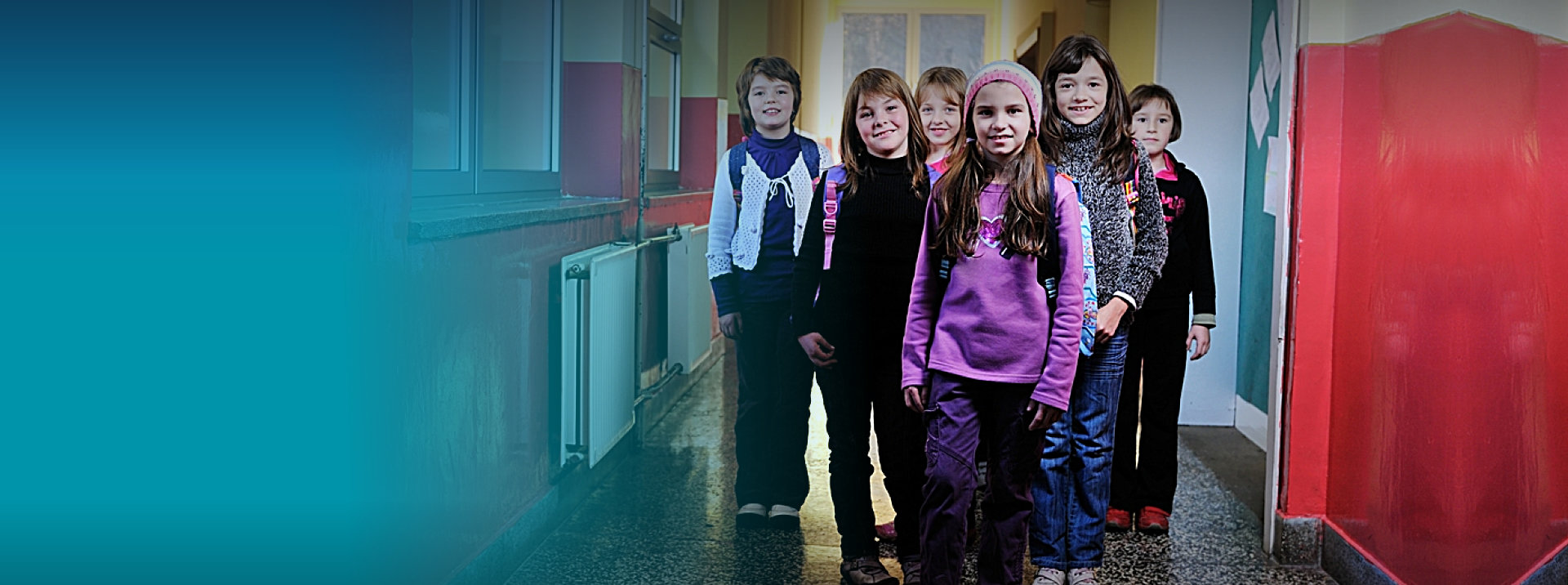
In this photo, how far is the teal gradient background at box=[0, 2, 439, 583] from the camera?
1.17 meters

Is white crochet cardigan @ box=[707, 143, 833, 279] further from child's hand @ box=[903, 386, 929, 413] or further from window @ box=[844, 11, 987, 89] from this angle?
child's hand @ box=[903, 386, 929, 413]

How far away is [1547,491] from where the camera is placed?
223 cm

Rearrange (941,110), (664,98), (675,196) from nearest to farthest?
(941,110) → (675,196) → (664,98)

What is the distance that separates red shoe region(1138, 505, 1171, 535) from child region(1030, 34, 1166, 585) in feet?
1.69

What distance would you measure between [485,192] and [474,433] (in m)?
0.63

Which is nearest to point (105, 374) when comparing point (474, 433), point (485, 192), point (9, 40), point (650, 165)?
point (9, 40)

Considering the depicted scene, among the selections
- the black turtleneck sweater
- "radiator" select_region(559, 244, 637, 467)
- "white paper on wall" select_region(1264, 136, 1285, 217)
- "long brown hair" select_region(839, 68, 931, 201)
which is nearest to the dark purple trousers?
the black turtleneck sweater

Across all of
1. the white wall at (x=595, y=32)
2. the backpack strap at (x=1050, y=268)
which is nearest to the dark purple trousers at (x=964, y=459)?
the backpack strap at (x=1050, y=268)

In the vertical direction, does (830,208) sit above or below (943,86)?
below

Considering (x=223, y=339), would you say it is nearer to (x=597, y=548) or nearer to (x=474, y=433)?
(x=474, y=433)

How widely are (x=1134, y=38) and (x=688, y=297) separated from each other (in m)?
1.63

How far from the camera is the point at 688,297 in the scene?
3.99m

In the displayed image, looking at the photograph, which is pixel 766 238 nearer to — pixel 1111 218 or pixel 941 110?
pixel 941 110

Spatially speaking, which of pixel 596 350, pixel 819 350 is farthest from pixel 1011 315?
pixel 596 350
